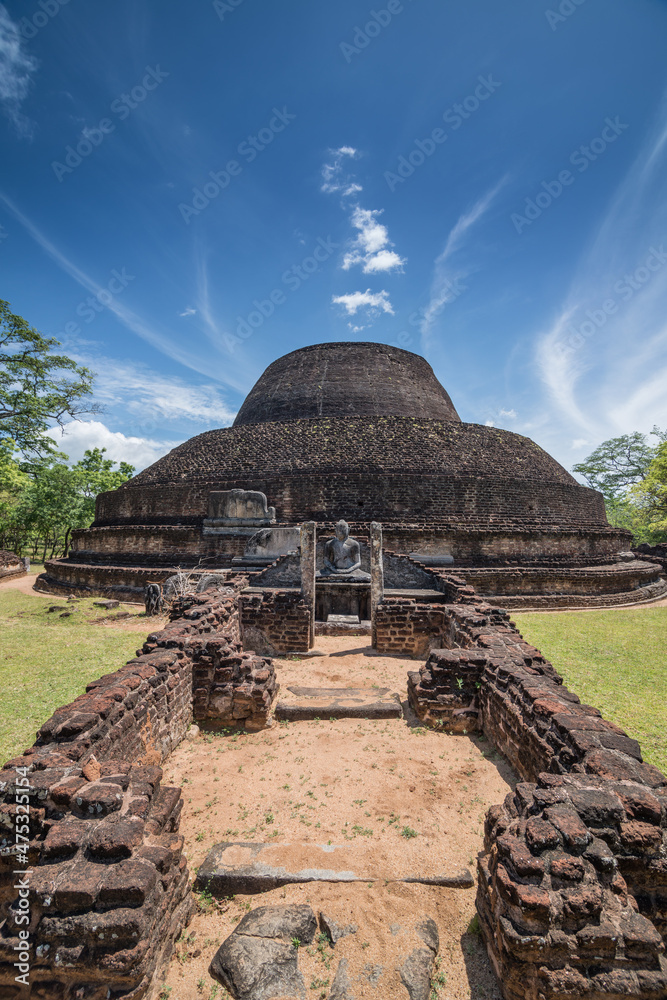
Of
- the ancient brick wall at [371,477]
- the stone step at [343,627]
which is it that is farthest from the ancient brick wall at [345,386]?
the stone step at [343,627]

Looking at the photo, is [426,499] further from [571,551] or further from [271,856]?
[271,856]

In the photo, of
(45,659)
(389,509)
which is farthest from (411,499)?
(45,659)

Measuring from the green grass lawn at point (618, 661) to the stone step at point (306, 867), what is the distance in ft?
8.42

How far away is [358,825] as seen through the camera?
3264mm

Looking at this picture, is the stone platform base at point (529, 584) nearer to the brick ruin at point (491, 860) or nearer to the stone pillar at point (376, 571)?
the stone pillar at point (376, 571)

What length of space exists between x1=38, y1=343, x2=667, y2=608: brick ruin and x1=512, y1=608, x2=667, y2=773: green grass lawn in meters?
2.49

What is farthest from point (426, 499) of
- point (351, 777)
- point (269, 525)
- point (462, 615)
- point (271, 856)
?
point (271, 856)

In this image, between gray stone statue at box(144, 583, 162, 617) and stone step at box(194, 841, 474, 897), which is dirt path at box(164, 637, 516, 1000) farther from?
gray stone statue at box(144, 583, 162, 617)

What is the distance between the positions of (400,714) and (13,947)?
403 cm

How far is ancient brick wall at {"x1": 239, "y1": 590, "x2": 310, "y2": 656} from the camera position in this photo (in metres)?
7.95

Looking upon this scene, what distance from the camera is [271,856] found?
2.90 metres

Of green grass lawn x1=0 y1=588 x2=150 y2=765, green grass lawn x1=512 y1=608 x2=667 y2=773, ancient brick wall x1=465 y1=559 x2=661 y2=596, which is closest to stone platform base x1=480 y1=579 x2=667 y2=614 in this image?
ancient brick wall x1=465 y1=559 x2=661 y2=596

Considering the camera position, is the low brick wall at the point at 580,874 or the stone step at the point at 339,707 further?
the stone step at the point at 339,707

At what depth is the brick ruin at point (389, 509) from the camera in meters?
14.3
